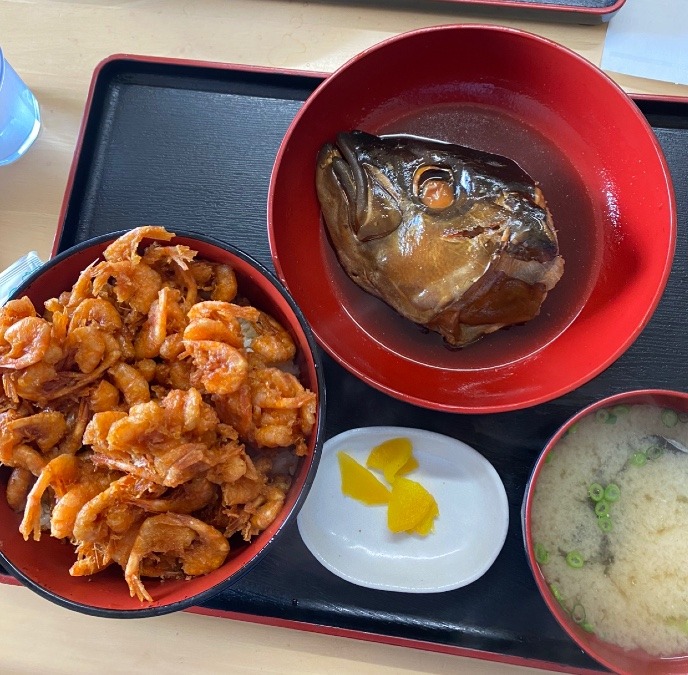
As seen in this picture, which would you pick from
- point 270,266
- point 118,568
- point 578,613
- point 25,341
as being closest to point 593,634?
point 578,613

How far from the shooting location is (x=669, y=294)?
1667 millimetres

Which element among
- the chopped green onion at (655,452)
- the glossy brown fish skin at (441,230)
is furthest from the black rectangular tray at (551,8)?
the chopped green onion at (655,452)

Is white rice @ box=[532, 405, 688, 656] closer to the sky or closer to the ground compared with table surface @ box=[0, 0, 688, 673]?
closer to the ground

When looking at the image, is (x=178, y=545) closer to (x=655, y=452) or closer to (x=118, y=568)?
(x=118, y=568)

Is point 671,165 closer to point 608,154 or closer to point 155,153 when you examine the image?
point 608,154

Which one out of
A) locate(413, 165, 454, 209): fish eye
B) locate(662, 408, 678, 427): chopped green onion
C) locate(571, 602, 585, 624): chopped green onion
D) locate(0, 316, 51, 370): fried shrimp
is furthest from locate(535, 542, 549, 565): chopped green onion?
locate(0, 316, 51, 370): fried shrimp

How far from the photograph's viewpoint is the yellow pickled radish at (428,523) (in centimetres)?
159

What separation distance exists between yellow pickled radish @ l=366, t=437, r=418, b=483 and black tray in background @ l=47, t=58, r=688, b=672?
73mm

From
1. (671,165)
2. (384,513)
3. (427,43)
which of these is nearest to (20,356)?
(384,513)

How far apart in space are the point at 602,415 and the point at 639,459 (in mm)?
147

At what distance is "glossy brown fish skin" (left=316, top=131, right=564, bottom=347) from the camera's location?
1505mm

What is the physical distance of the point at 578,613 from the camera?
4.92ft

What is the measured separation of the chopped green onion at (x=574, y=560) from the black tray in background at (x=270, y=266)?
11cm

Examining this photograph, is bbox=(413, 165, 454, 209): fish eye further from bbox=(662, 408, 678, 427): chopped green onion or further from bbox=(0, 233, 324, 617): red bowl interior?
bbox=(662, 408, 678, 427): chopped green onion
